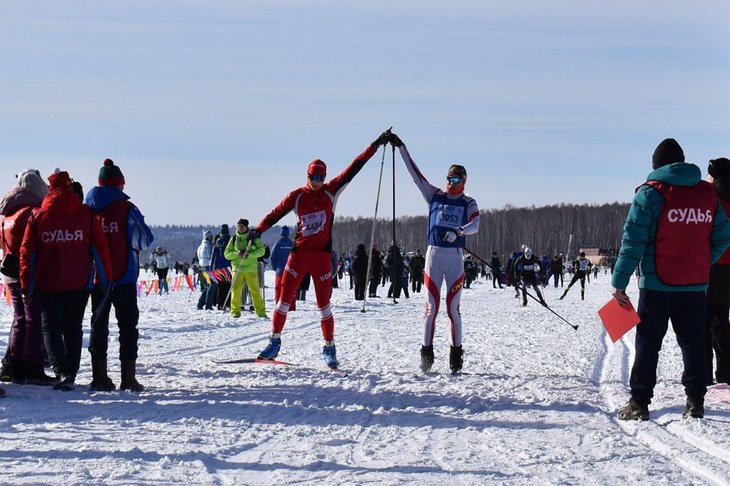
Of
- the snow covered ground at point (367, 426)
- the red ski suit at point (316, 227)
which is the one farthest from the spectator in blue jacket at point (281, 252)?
the red ski suit at point (316, 227)

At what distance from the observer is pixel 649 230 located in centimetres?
605

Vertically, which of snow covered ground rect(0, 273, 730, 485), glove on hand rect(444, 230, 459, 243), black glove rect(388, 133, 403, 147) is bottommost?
snow covered ground rect(0, 273, 730, 485)

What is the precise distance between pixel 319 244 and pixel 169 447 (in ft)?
12.3

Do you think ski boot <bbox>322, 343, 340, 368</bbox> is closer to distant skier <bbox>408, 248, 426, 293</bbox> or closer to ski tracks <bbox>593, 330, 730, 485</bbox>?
ski tracks <bbox>593, 330, 730, 485</bbox>

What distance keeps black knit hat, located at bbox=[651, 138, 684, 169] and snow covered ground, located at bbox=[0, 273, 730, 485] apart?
168 cm

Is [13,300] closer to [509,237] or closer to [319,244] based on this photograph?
[319,244]

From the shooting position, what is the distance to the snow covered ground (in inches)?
182

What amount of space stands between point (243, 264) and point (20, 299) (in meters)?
8.74

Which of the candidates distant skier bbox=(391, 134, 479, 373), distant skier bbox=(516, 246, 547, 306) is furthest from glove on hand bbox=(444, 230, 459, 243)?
distant skier bbox=(516, 246, 547, 306)

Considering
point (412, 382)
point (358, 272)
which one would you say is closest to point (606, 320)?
point (412, 382)

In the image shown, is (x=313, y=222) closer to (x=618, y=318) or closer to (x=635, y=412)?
(x=618, y=318)

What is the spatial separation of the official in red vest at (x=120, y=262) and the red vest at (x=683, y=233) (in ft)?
12.6

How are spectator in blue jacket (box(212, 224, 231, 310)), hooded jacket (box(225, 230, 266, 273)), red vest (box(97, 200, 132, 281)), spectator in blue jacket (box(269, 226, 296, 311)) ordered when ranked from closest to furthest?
red vest (box(97, 200, 132, 281)) < hooded jacket (box(225, 230, 266, 273)) < spectator in blue jacket (box(212, 224, 231, 310)) < spectator in blue jacket (box(269, 226, 296, 311))

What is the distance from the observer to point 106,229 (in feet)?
24.2
